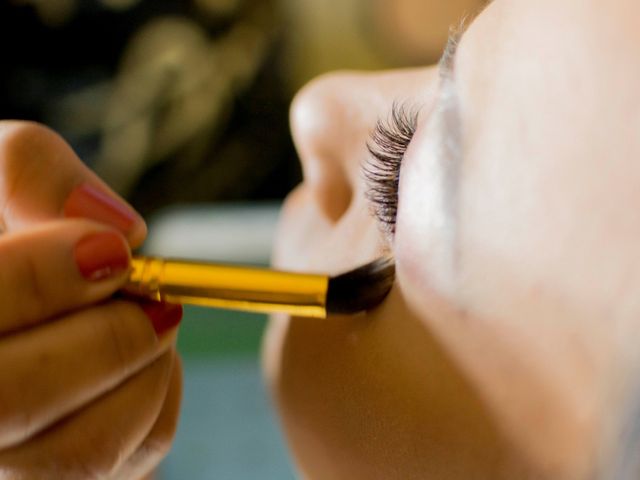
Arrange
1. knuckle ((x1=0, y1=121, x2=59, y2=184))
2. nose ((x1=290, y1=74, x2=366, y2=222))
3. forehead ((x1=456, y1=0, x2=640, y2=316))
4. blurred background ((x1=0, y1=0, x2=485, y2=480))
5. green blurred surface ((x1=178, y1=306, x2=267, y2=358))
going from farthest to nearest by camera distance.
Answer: blurred background ((x1=0, y1=0, x2=485, y2=480)), green blurred surface ((x1=178, y1=306, x2=267, y2=358)), nose ((x1=290, y1=74, x2=366, y2=222)), knuckle ((x1=0, y1=121, x2=59, y2=184)), forehead ((x1=456, y1=0, x2=640, y2=316))

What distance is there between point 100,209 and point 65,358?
0.28 ft

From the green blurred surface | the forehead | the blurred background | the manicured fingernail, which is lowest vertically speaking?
the green blurred surface

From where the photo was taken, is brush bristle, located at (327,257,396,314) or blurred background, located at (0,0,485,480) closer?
brush bristle, located at (327,257,396,314)

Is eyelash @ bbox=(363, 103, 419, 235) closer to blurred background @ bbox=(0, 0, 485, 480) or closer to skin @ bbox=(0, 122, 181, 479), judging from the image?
skin @ bbox=(0, 122, 181, 479)

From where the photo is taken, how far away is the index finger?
38 centimetres

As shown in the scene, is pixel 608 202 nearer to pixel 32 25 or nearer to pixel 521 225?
pixel 521 225

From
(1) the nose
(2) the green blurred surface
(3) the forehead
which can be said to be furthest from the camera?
(2) the green blurred surface

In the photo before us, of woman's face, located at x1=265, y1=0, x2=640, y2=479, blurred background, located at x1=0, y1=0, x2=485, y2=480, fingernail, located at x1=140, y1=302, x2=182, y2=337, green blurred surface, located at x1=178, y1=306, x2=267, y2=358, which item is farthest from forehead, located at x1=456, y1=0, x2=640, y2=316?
blurred background, located at x1=0, y1=0, x2=485, y2=480

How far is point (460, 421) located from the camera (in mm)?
334

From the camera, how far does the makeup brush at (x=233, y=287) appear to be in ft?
1.17

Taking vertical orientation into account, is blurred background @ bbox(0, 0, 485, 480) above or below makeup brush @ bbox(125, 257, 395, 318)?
below

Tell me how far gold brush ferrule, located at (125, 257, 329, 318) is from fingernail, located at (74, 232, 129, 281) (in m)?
0.01

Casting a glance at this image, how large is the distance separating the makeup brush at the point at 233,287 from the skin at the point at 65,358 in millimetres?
15

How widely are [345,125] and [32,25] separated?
80cm
